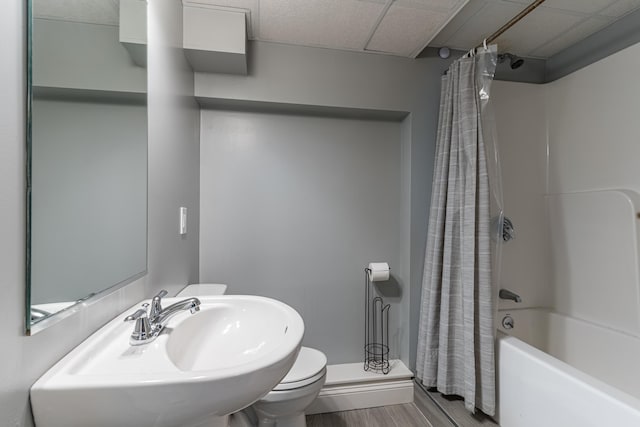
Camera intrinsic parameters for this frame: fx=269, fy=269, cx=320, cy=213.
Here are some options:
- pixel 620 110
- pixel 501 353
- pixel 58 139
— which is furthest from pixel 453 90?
A: pixel 58 139

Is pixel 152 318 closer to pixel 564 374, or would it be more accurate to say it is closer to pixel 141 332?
pixel 141 332

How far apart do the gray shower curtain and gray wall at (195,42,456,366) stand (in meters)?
0.14

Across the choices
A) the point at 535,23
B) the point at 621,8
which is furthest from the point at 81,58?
the point at 621,8

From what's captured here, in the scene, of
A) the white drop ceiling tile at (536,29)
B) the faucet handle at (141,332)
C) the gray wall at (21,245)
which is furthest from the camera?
the white drop ceiling tile at (536,29)

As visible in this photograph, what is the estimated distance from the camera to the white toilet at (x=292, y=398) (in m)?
1.23

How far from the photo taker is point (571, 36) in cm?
176

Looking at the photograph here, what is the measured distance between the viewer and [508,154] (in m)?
2.00

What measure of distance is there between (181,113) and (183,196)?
0.43m

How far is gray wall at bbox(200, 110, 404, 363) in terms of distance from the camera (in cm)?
181

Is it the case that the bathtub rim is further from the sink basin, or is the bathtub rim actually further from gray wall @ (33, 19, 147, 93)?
gray wall @ (33, 19, 147, 93)

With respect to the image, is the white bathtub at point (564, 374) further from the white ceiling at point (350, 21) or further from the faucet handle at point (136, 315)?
the white ceiling at point (350, 21)

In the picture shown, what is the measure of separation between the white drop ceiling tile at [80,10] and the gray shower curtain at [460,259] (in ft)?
5.22

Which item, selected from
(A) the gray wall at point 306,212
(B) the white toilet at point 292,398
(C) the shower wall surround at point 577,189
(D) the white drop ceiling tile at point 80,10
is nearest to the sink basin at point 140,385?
(B) the white toilet at point 292,398

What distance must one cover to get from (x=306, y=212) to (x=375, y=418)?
1.34m
